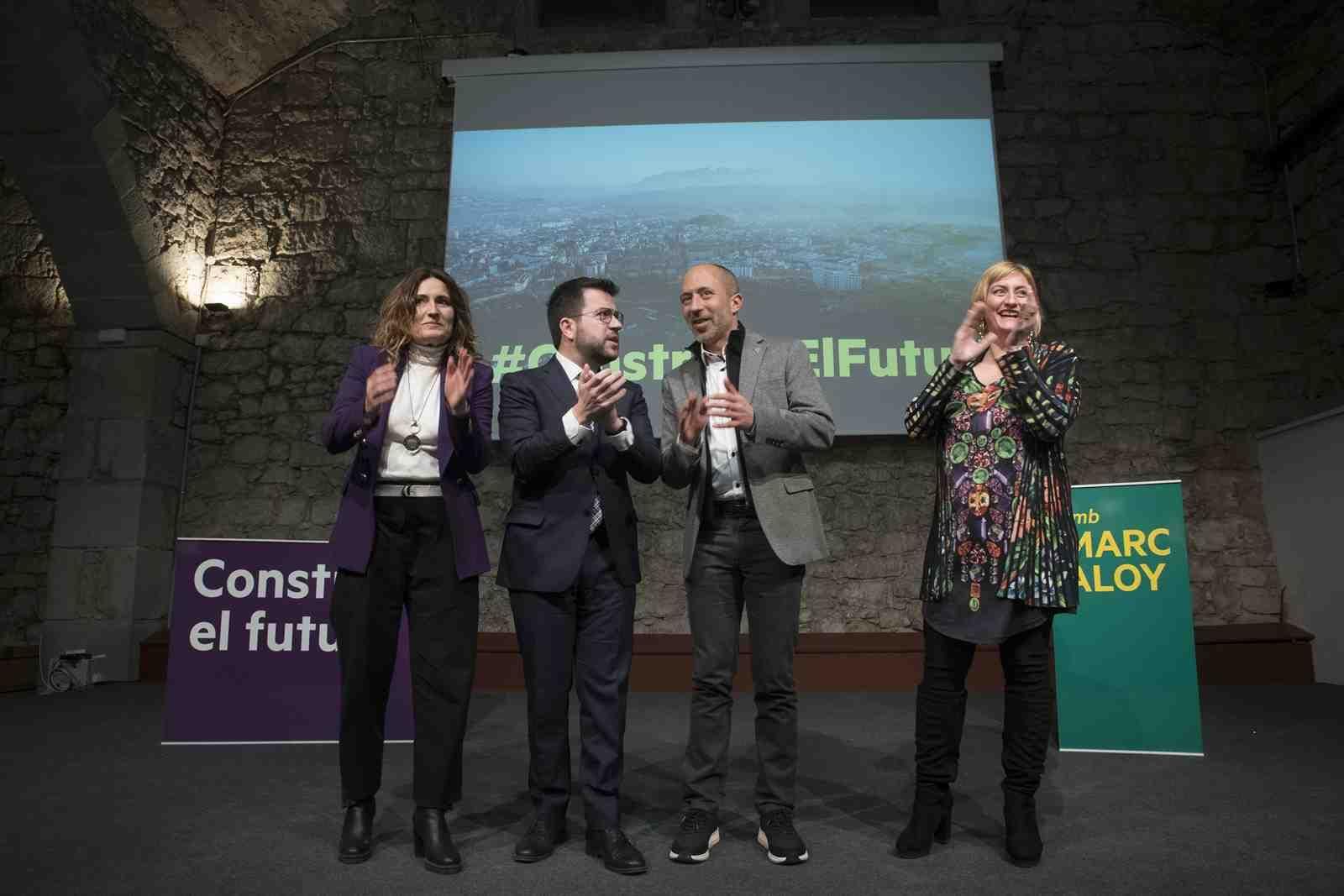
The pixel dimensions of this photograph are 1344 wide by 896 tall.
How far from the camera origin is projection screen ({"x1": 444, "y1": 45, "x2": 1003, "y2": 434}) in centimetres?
507

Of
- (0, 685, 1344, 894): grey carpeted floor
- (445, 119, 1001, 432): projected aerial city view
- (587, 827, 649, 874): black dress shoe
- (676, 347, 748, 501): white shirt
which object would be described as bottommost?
(0, 685, 1344, 894): grey carpeted floor

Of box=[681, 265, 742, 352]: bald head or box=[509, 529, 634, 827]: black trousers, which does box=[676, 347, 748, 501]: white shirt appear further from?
box=[509, 529, 634, 827]: black trousers

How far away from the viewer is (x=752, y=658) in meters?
2.03

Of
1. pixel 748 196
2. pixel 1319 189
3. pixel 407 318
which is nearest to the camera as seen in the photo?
pixel 407 318

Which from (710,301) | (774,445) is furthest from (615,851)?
(710,301)

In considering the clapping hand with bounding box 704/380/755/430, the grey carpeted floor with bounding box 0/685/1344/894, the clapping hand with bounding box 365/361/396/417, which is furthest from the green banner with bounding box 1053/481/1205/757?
the clapping hand with bounding box 365/361/396/417

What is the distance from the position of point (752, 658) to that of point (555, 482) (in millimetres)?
640

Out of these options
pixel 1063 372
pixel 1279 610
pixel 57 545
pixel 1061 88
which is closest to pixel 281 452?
pixel 57 545

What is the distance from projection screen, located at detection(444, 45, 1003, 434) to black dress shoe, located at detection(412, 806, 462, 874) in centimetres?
326

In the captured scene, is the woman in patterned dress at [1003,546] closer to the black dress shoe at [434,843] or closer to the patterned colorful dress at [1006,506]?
the patterned colorful dress at [1006,506]

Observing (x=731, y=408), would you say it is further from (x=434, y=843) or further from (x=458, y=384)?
(x=434, y=843)

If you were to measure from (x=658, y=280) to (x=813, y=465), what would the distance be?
4.88 ft

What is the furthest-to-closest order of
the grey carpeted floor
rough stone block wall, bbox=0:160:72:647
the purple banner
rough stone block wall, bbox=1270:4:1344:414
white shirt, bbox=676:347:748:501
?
rough stone block wall, bbox=0:160:72:647 → rough stone block wall, bbox=1270:4:1344:414 → the purple banner → white shirt, bbox=676:347:748:501 → the grey carpeted floor

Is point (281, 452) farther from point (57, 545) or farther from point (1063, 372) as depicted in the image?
point (1063, 372)
